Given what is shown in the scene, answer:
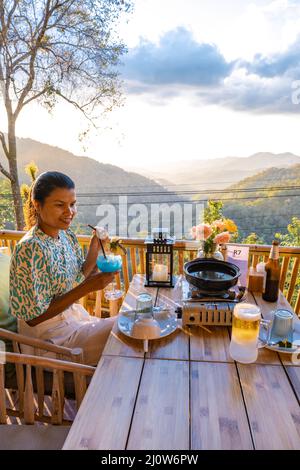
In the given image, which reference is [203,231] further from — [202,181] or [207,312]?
[202,181]

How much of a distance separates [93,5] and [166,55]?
211cm

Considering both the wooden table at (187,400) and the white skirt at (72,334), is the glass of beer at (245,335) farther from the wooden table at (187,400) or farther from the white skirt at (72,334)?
the white skirt at (72,334)

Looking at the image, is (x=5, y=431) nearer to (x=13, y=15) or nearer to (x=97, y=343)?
(x=97, y=343)

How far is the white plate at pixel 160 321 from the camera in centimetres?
150

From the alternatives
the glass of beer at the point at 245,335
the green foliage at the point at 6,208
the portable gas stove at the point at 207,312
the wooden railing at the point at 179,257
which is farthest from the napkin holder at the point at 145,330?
the green foliage at the point at 6,208

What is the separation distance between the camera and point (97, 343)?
69.0 inches

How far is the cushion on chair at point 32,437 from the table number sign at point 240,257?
127 centimetres

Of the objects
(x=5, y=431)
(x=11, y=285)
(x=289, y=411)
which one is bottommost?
(x=5, y=431)

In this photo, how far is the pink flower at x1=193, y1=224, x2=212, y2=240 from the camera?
194 cm

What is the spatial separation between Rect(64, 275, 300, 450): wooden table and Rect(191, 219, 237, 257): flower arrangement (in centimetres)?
65

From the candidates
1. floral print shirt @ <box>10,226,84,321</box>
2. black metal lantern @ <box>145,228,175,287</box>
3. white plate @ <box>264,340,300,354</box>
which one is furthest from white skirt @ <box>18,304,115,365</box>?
white plate @ <box>264,340,300,354</box>

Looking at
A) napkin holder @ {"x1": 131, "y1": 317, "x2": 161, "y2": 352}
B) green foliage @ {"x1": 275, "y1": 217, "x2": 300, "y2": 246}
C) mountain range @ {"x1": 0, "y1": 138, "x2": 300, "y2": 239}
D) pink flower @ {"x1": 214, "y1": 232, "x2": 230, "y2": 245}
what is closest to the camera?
napkin holder @ {"x1": 131, "y1": 317, "x2": 161, "y2": 352}

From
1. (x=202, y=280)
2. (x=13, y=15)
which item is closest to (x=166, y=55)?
(x=13, y=15)

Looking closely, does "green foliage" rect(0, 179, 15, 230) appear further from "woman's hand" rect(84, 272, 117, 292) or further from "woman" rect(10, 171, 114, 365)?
"woman's hand" rect(84, 272, 117, 292)
